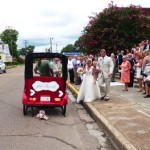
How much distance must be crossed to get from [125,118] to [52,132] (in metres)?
2.08

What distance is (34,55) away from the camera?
12.0 meters

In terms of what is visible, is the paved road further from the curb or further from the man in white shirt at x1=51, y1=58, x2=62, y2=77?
the man in white shirt at x1=51, y1=58, x2=62, y2=77

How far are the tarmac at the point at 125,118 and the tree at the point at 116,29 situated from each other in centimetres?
1348

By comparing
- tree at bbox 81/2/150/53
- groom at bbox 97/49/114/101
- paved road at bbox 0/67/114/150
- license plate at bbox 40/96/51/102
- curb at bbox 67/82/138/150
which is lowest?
paved road at bbox 0/67/114/150

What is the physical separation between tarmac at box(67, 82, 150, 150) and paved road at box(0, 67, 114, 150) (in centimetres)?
23

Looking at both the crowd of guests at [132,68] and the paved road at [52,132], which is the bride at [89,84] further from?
the paved road at [52,132]

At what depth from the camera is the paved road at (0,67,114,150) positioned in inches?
301

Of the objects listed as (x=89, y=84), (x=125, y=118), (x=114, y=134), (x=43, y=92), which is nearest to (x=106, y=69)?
(x=89, y=84)

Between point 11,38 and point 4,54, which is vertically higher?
point 11,38

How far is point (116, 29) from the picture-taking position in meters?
28.5

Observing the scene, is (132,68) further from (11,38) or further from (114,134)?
(11,38)

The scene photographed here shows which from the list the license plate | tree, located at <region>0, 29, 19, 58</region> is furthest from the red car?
tree, located at <region>0, 29, 19, 58</region>

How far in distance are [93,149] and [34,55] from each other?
206 inches

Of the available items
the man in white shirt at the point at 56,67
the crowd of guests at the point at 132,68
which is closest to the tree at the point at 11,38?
the crowd of guests at the point at 132,68
